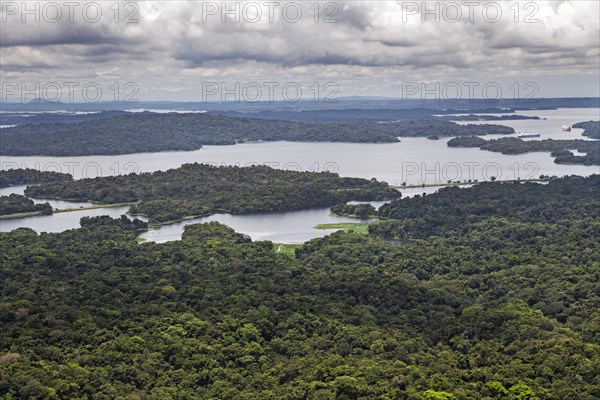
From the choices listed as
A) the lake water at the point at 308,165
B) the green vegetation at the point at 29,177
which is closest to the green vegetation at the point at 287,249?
the lake water at the point at 308,165

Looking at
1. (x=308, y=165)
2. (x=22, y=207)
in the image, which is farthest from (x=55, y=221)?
(x=308, y=165)

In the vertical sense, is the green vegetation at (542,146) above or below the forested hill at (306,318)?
above

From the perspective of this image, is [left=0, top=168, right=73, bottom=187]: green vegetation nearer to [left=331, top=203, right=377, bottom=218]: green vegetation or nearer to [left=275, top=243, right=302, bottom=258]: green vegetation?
[left=331, top=203, right=377, bottom=218]: green vegetation

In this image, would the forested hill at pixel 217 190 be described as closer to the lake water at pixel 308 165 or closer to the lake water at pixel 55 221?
the lake water at pixel 308 165

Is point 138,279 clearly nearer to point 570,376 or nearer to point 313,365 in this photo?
point 313,365

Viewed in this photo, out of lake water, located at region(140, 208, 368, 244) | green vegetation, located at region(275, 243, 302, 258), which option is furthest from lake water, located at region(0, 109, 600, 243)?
green vegetation, located at region(275, 243, 302, 258)

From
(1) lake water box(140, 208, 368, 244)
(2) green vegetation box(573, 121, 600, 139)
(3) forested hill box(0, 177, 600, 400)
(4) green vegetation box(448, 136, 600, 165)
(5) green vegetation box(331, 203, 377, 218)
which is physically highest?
(2) green vegetation box(573, 121, 600, 139)
